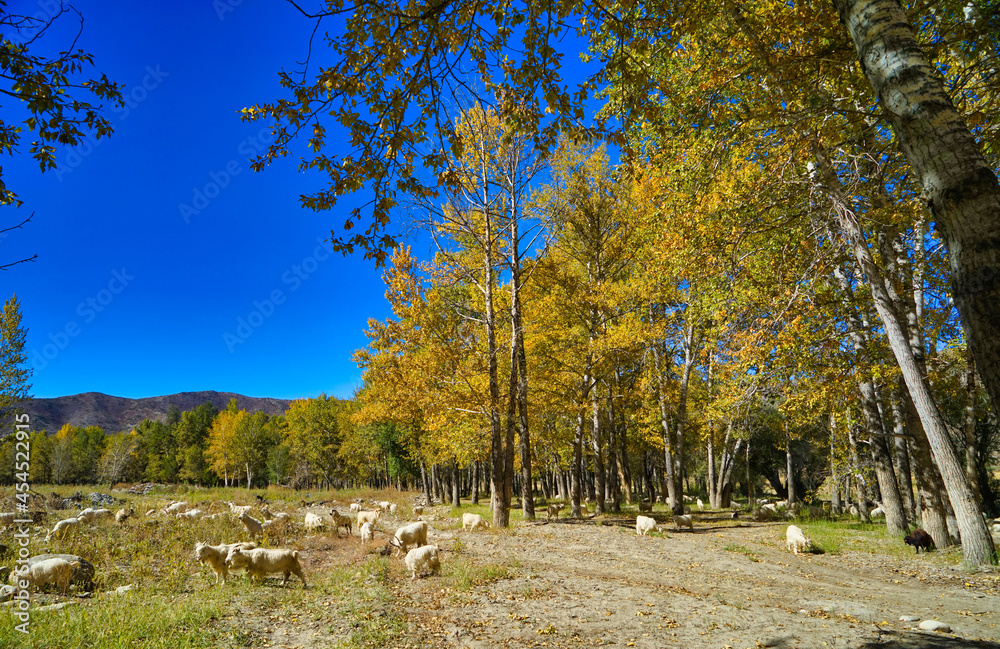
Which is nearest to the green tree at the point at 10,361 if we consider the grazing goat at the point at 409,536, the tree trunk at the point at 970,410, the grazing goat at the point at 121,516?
the grazing goat at the point at 121,516

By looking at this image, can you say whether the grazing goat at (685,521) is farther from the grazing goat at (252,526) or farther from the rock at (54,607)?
the rock at (54,607)

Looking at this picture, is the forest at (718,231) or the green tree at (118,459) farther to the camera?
the green tree at (118,459)

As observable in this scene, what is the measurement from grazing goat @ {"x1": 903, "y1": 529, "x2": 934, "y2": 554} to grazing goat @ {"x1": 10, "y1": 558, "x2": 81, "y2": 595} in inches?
650

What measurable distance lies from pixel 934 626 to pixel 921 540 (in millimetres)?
6548

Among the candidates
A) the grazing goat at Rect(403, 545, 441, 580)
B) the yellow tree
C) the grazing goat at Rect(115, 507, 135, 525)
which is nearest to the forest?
the grazing goat at Rect(403, 545, 441, 580)

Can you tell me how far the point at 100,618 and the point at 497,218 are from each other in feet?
40.3

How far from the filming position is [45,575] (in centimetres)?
673

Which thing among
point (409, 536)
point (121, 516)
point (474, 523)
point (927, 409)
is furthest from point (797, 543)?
point (121, 516)

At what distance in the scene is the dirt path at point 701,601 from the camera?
16.7ft

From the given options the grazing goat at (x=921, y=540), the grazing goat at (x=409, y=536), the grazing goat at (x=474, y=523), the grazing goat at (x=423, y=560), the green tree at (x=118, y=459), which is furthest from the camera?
the green tree at (x=118, y=459)

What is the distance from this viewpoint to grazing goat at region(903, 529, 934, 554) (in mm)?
9930

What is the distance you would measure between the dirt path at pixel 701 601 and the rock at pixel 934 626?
0.09m

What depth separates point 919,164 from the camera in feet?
8.93

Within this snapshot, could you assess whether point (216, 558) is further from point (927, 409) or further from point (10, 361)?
point (10, 361)
